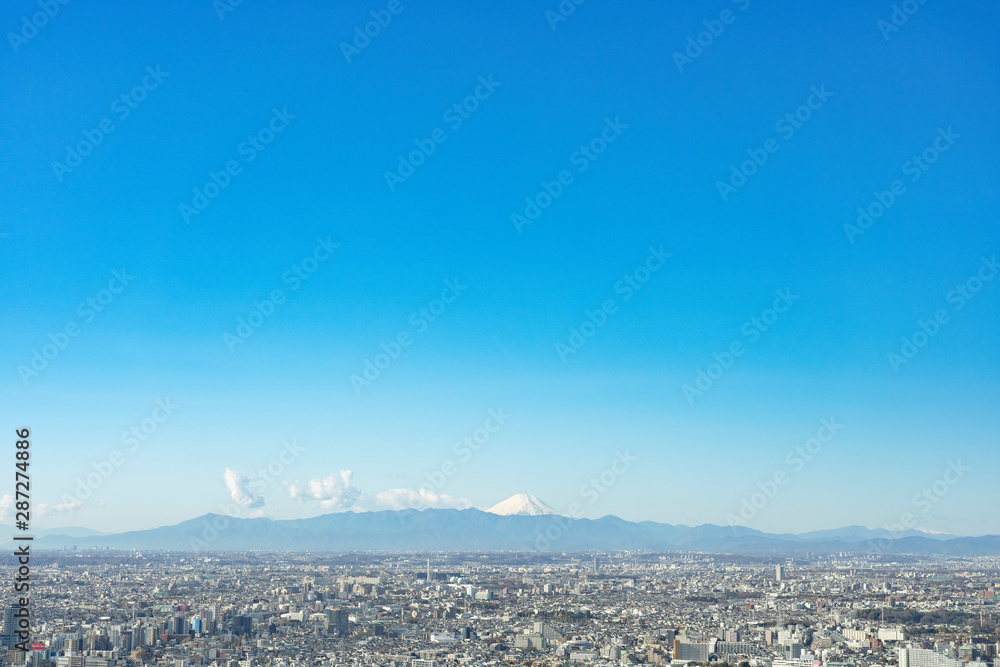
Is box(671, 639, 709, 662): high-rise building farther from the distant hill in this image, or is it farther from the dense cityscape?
the distant hill

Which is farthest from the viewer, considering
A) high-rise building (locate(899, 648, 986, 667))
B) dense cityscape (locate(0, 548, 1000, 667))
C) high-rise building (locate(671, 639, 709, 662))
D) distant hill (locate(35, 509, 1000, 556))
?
distant hill (locate(35, 509, 1000, 556))

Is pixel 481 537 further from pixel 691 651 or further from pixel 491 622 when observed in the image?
pixel 691 651

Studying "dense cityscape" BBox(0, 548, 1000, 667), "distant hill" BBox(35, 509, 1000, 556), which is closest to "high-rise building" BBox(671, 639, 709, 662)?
"dense cityscape" BBox(0, 548, 1000, 667)

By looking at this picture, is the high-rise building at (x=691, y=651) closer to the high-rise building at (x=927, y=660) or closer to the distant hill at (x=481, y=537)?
the high-rise building at (x=927, y=660)

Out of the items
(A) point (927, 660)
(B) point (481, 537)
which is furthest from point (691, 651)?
(B) point (481, 537)

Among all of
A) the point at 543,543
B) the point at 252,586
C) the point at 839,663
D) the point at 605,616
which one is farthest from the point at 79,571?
the point at 543,543

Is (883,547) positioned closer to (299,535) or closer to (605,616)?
(299,535)
